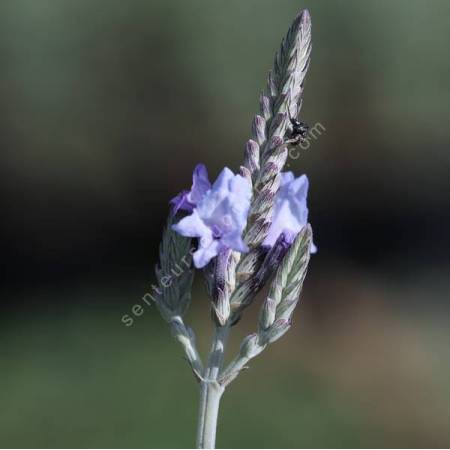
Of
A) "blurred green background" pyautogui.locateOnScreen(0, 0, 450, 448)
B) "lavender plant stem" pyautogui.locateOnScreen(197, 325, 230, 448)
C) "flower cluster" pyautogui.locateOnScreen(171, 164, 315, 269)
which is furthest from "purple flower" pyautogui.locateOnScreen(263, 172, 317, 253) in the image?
"blurred green background" pyautogui.locateOnScreen(0, 0, 450, 448)

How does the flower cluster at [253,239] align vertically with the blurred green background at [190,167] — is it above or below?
below

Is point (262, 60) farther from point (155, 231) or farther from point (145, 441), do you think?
point (145, 441)

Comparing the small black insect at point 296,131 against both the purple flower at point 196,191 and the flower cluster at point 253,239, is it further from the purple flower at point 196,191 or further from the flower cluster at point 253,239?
the purple flower at point 196,191

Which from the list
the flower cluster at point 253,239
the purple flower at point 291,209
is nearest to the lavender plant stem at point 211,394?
the flower cluster at point 253,239

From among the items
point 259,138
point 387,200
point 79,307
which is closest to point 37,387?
point 79,307

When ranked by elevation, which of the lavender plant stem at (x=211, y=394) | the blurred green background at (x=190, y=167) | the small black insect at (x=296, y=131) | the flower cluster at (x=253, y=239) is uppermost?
the blurred green background at (x=190, y=167)

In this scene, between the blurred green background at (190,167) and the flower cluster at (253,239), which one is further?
the blurred green background at (190,167)

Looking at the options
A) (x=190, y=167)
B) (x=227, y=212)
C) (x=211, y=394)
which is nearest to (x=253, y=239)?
(x=227, y=212)

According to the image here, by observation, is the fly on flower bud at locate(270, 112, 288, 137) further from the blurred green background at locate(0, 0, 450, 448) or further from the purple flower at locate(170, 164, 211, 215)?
the blurred green background at locate(0, 0, 450, 448)
